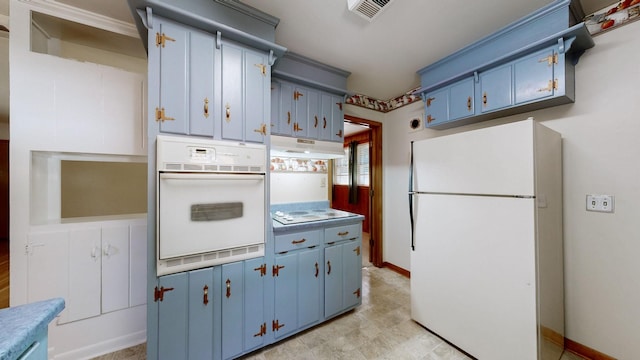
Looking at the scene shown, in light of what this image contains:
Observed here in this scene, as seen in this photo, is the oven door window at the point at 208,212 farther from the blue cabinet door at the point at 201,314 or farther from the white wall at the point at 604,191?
the white wall at the point at 604,191

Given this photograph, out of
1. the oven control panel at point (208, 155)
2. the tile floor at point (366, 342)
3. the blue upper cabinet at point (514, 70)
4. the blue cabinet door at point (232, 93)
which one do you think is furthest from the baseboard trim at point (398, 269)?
the blue cabinet door at point (232, 93)

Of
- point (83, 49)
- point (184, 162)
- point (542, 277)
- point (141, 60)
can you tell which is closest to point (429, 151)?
point (542, 277)

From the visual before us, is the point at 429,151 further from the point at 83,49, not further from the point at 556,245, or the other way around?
the point at 83,49

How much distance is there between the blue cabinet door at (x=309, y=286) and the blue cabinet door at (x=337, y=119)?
124 cm

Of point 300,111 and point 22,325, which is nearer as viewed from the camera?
point 22,325

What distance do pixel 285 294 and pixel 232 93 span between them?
1.62 metres

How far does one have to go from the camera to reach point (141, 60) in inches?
81.0

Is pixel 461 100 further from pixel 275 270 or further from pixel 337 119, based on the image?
pixel 275 270

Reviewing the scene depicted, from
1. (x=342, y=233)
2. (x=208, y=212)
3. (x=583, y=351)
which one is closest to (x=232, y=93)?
(x=208, y=212)

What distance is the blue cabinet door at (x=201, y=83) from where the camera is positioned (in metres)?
1.45

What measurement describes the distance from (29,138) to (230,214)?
1442 mm

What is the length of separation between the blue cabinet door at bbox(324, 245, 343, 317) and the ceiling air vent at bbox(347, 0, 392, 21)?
6.29 feet

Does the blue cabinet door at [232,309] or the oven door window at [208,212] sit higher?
the oven door window at [208,212]

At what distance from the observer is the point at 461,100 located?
2131 millimetres
